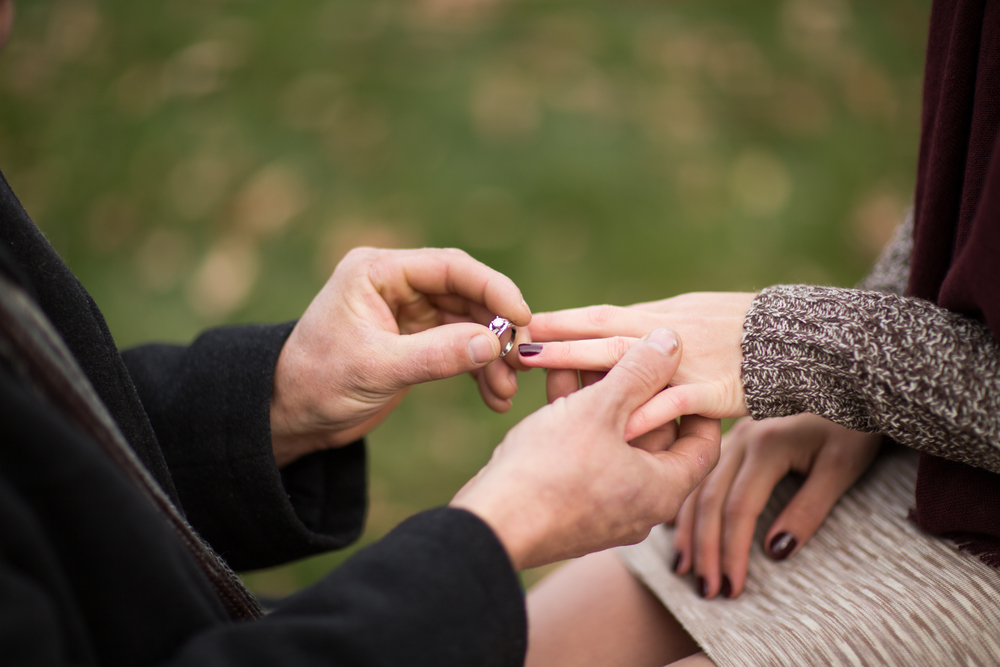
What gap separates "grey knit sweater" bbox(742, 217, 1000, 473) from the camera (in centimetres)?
116

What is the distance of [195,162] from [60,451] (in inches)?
147

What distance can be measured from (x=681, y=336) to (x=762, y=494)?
1.34 ft

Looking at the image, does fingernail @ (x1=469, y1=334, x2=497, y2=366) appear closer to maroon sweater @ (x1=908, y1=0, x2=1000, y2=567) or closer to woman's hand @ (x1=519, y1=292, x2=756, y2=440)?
woman's hand @ (x1=519, y1=292, x2=756, y2=440)

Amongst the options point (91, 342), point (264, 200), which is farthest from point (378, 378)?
point (264, 200)

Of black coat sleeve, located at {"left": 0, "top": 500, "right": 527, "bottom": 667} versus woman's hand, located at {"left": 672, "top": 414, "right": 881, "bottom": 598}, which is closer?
black coat sleeve, located at {"left": 0, "top": 500, "right": 527, "bottom": 667}

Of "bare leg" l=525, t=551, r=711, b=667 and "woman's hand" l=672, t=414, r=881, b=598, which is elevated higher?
"woman's hand" l=672, t=414, r=881, b=598

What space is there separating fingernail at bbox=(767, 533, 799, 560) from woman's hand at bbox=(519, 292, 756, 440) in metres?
0.29

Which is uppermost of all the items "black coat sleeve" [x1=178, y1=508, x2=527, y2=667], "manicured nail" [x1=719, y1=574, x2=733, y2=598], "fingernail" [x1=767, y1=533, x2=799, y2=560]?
"black coat sleeve" [x1=178, y1=508, x2=527, y2=667]

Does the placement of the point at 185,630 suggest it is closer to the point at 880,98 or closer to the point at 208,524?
the point at 208,524

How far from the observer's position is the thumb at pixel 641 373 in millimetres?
1227

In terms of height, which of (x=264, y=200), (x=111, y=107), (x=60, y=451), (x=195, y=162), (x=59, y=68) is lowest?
(x=60, y=451)

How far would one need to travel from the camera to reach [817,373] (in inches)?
51.9

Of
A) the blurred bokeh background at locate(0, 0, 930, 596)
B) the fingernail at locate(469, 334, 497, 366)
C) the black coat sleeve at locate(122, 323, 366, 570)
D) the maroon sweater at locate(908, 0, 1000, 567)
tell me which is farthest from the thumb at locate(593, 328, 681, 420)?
the blurred bokeh background at locate(0, 0, 930, 596)

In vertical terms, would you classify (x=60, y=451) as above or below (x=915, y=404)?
above
